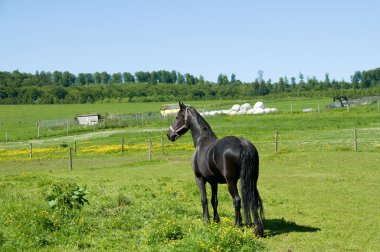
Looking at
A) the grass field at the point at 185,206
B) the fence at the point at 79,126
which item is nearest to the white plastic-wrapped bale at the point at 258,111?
the fence at the point at 79,126

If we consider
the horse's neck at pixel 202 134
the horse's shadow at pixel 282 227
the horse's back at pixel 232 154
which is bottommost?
the horse's shadow at pixel 282 227

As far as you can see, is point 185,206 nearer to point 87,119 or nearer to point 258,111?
point 258,111

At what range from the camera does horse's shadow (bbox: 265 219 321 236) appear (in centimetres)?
1203

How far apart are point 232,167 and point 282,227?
2367mm

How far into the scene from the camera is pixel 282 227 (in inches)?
497

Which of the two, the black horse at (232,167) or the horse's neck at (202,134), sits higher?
the horse's neck at (202,134)

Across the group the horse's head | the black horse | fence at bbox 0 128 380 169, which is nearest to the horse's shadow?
the black horse

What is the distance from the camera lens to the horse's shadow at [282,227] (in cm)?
1203

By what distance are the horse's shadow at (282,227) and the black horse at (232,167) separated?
650 millimetres

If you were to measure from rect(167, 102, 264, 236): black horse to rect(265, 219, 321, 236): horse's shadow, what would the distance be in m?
0.65

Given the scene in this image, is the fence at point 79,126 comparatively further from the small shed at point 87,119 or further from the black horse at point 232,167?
the black horse at point 232,167

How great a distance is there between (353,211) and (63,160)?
88.1 feet

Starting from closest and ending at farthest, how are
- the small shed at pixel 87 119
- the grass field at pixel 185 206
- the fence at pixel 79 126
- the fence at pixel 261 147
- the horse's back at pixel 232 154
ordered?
the grass field at pixel 185 206 → the horse's back at pixel 232 154 → the fence at pixel 261 147 → the fence at pixel 79 126 → the small shed at pixel 87 119

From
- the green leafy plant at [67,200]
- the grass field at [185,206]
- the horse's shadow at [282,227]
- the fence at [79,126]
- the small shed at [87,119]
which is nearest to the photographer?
the grass field at [185,206]
